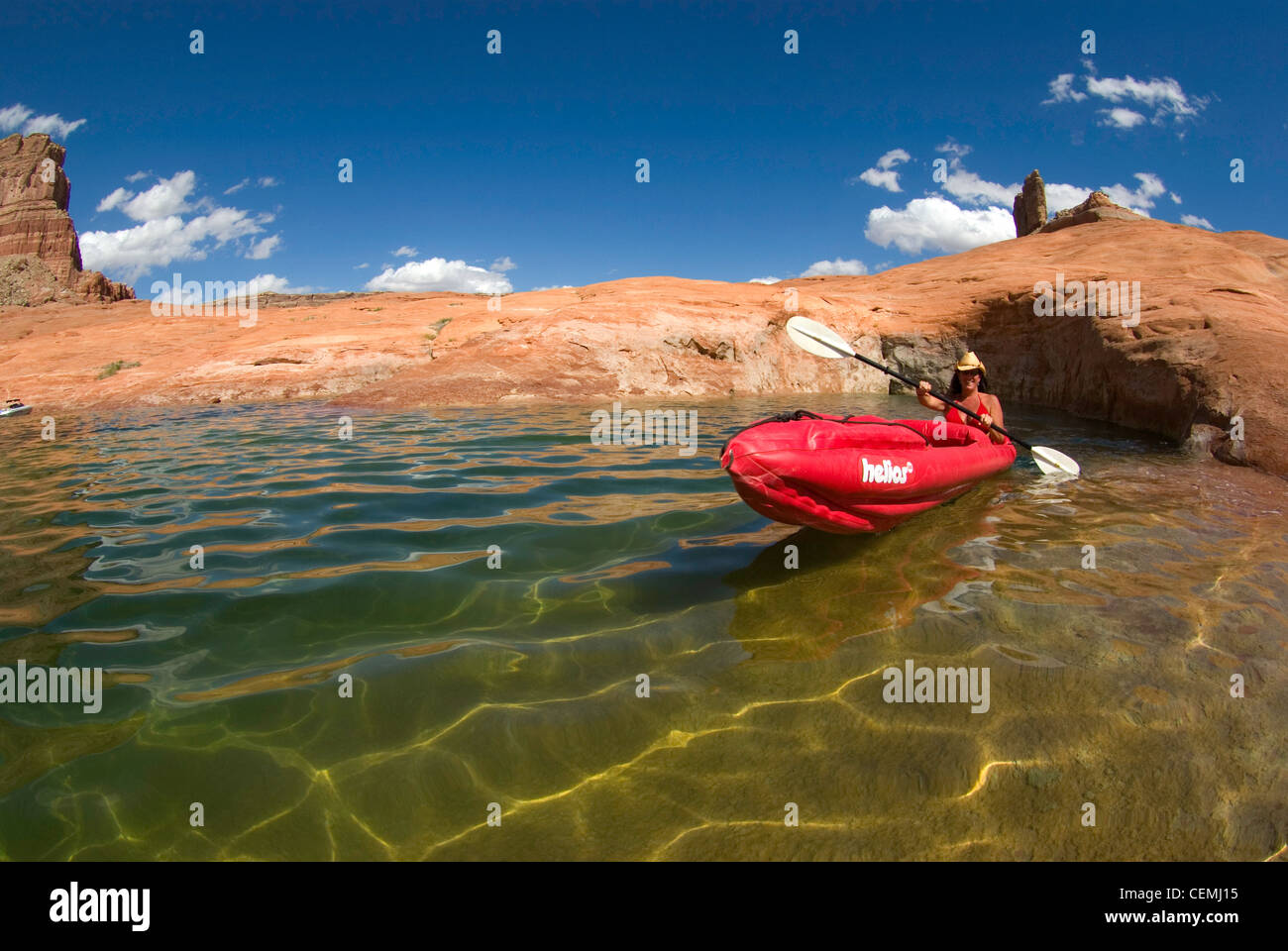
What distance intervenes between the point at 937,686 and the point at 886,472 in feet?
4.96

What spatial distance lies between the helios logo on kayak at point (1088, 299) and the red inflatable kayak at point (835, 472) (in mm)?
7530

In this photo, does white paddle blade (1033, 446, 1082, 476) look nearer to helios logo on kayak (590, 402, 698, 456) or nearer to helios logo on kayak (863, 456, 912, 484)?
helios logo on kayak (863, 456, 912, 484)

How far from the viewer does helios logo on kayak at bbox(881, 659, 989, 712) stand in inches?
106

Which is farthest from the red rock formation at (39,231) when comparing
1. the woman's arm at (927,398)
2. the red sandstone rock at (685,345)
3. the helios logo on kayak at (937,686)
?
the helios logo on kayak at (937,686)

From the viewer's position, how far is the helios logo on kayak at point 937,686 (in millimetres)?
2701

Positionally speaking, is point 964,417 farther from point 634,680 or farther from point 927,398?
point 634,680

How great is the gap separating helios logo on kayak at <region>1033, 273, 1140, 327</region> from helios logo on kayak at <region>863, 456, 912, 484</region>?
7916 millimetres

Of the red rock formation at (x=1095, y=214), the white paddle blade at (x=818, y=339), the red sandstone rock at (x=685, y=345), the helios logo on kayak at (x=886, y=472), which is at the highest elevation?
the red rock formation at (x=1095, y=214)

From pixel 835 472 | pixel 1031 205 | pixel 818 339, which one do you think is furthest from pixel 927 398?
pixel 1031 205

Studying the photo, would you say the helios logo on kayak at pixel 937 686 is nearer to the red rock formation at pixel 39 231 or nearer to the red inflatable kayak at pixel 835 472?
the red inflatable kayak at pixel 835 472

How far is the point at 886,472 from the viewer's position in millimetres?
3977

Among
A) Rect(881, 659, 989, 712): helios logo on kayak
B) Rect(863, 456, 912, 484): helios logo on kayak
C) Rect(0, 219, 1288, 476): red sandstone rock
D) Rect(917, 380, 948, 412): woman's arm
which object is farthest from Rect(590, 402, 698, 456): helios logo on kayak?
Rect(881, 659, 989, 712): helios logo on kayak

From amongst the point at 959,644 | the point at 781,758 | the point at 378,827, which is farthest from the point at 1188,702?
the point at 378,827

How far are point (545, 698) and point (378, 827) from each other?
80 cm
